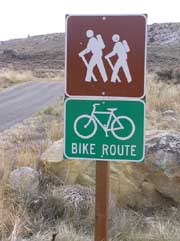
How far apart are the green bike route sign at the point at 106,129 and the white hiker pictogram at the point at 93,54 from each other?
0.48 feet

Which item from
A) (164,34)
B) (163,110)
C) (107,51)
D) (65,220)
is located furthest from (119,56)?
(164,34)

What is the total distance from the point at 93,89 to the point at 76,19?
0.42 meters

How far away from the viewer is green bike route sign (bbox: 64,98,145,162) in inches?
135

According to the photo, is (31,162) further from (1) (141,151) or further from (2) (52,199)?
(1) (141,151)

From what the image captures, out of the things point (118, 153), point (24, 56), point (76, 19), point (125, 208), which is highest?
point (24, 56)

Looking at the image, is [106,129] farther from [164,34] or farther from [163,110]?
[164,34]

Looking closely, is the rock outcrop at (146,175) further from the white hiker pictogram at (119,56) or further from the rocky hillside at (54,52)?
the rocky hillside at (54,52)

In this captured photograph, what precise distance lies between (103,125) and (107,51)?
0.43 metres

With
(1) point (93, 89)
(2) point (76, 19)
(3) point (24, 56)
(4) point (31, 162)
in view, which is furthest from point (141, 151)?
(3) point (24, 56)

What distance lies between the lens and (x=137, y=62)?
3.39 m

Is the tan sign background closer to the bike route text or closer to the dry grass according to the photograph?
the bike route text

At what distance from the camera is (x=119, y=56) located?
3.38 m

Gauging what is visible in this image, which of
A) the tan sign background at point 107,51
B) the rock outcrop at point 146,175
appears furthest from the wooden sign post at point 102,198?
the rock outcrop at point 146,175

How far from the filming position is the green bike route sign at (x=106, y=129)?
3.44 metres
